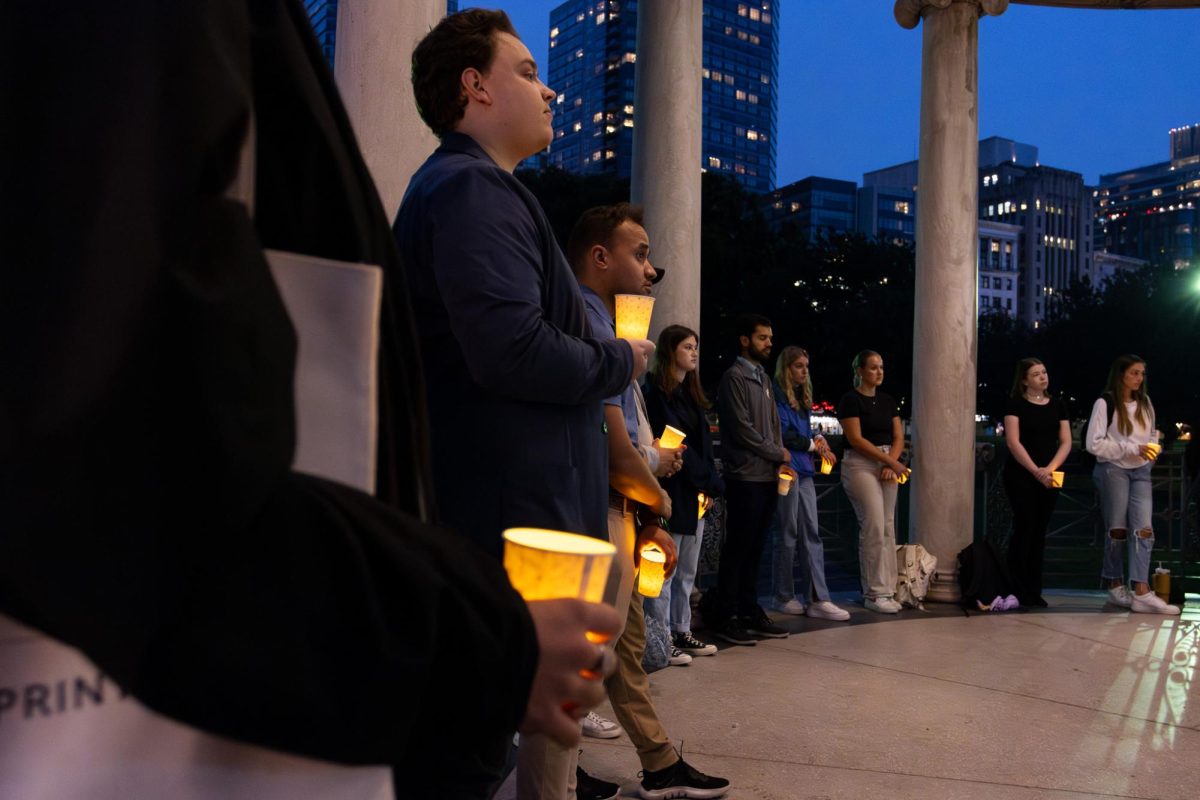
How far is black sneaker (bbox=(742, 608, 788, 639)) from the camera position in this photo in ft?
25.1

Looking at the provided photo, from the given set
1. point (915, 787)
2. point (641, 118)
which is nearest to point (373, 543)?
point (915, 787)

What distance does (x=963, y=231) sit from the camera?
9.76m

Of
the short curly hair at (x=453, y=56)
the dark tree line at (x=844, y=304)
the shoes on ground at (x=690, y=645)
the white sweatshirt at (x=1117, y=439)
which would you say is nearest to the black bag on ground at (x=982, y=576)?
the white sweatshirt at (x=1117, y=439)

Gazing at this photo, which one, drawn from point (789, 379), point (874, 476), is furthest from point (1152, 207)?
point (789, 379)

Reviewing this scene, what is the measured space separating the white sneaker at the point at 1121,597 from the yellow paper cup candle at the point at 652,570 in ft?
24.5

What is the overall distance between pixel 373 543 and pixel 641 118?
7996 millimetres

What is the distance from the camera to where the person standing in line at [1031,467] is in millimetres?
9422

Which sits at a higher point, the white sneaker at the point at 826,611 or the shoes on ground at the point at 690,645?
the shoes on ground at the point at 690,645

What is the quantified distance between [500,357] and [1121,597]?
9117mm

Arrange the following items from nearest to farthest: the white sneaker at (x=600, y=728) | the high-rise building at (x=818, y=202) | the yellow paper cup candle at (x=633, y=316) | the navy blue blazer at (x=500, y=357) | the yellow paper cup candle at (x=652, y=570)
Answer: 1. the navy blue blazer at (x=500, y=357)
2. the yellow paper cup candle at (x=633, y=316)
3. the yellow paper cup candle at (x=652, y=570)
4. the white sneaker at (x=600, y=728)
5. the high-rise building at (x=818, y=202)

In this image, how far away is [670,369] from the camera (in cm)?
677

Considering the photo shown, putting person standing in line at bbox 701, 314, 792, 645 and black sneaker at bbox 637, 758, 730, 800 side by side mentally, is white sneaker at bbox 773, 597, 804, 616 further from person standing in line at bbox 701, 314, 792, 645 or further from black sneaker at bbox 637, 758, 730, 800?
black sneaker at bbox 637, 758, 730, 800

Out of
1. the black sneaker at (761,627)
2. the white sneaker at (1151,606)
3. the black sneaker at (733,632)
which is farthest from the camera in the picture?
the white sneaker at (1151,606)

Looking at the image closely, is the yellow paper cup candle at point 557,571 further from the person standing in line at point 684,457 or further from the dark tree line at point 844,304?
the dark tree line at point 844,304
